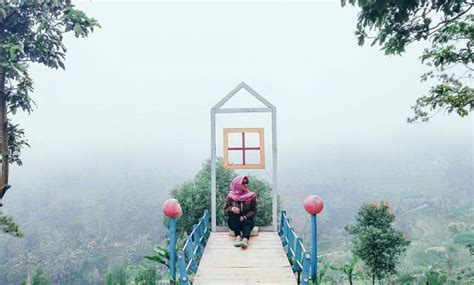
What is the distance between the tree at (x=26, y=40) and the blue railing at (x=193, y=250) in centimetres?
407

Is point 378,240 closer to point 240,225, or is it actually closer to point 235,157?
point 235,157

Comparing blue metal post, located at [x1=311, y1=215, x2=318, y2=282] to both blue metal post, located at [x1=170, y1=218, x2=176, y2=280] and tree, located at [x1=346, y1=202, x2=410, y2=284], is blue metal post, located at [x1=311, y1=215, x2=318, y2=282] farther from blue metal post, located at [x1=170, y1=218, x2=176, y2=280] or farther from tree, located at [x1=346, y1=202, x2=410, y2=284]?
tree, located at [x1=346, y1=202, x2=410, y2=284]

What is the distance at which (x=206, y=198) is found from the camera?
32.9 ft

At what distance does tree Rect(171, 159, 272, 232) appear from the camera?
32.9 feet

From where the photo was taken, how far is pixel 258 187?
10312 millimetres

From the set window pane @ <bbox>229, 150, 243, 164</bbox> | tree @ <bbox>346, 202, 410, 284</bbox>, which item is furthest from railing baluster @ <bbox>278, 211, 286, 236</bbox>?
tree @ <bbox>346, 202, 410, 284</bbox>

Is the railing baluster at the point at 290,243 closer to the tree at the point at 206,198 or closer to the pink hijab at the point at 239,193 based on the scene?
the pink hijab at the point at 239,193

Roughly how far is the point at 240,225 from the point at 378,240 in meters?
5.42

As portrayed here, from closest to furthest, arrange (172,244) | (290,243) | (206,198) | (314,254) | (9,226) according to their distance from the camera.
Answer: (172,244), (314,254), (290,243), (9,226), (206,198)

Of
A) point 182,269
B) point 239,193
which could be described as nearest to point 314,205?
point 239,193

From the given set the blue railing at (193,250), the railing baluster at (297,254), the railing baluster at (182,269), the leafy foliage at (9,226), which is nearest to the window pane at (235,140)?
the blue railing at (193,250)

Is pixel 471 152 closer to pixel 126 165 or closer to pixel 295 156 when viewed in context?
pixel 295 156

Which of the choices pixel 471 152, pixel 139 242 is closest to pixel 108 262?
pixel 139 242

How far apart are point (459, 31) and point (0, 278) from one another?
3469 cm
